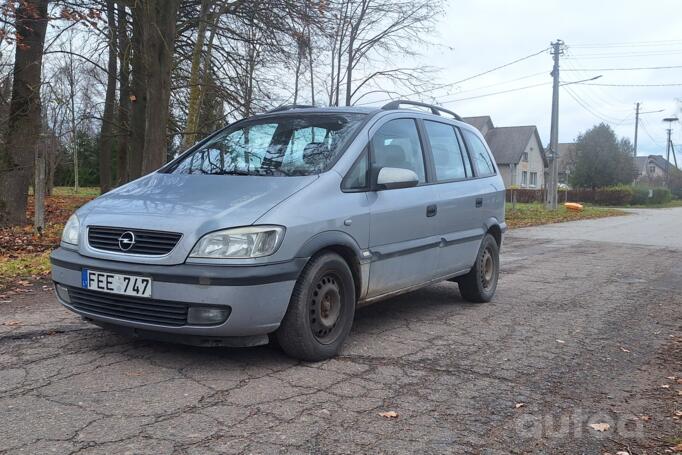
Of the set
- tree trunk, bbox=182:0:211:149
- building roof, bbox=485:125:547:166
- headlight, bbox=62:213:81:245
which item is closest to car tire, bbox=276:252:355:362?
headlight, bbox=62:213:81:245

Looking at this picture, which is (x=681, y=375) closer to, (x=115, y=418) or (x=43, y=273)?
(x=115, y=418)

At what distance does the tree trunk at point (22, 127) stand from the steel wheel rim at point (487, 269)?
991 centimetres

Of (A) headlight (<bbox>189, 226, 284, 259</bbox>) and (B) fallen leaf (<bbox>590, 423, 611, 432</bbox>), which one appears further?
(A) headlight (<bbox>189, 226, 284, 259</bbox>)

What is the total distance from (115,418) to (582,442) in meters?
2.37

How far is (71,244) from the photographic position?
13.7 ft

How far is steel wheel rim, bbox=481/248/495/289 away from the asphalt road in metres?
0.47

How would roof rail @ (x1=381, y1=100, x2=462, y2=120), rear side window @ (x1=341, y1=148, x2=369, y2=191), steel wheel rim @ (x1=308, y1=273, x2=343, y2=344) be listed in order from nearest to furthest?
steel wheel rim @ (x1=308, y1=273, x2=343, y2=344)
rear side window @ (x1=341, y1=148, x2=369, y2=191)
roof rail @ (x1=381, y1=100, x2=462, y2=120)

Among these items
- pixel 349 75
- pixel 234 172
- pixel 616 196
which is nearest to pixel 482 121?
pixel 616 196

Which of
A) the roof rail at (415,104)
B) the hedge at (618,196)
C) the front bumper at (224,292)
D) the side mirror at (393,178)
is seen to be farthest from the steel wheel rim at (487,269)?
the hedge at (618,196)

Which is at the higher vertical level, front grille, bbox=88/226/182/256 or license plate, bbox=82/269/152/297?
front grille, bbox=88/226/182/256

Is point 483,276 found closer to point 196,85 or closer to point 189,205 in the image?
point 189,205

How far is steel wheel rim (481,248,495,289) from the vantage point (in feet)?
21.0

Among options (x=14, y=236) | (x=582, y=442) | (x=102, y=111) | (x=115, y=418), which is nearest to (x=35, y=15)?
(x=14, y=236)

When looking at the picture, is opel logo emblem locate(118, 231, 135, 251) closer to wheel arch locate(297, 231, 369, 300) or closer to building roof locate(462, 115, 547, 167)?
wheel arch locate(297, 231, 369, 300)
